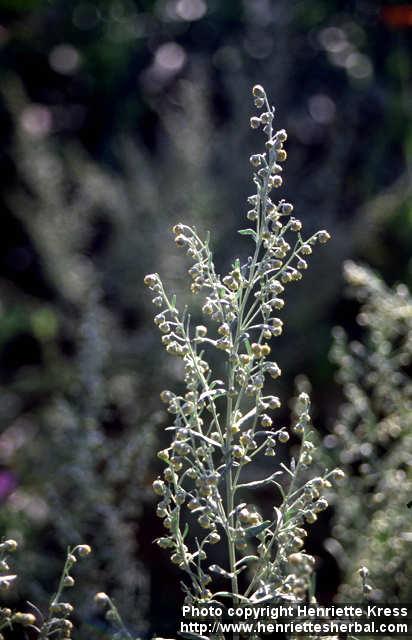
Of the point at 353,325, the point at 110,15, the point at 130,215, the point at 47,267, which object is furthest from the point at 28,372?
the point at 110,15

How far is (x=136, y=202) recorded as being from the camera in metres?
2.62

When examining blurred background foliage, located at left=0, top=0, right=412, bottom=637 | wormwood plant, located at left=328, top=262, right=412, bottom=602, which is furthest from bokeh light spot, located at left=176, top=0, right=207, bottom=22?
wormwood plant, located at left=328, top=262, right=412, bottom=602

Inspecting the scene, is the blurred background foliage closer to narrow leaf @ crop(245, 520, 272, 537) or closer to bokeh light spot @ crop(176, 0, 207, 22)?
bokeh light spot @ crop(176, 0, 207, 22)

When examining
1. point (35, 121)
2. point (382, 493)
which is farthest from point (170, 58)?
point (382, 493)

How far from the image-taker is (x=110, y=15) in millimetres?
3256

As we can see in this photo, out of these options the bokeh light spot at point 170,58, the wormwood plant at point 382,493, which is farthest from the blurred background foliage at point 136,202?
the wormwood plant at point 382,493

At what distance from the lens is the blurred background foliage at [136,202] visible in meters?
1.63

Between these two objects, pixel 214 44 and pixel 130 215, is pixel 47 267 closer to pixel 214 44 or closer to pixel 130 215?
pixel 130 215

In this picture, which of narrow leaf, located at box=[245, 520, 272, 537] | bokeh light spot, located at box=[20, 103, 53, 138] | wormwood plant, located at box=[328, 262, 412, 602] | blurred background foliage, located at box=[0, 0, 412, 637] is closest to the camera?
narrow leaf, located at box=[245, 520, 272, 537]

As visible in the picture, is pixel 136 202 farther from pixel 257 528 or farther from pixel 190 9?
pixel 257 528

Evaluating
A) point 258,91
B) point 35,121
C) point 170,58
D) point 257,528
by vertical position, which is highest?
point 170,58

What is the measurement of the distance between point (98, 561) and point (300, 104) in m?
2.23

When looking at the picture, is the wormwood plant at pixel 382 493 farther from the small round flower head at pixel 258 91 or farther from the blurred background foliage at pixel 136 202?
the small round flower head at pixel 258 91

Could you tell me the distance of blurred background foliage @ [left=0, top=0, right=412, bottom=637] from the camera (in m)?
→ 1.63
